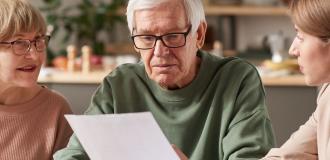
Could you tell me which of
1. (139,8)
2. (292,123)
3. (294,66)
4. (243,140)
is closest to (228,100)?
(243,140)

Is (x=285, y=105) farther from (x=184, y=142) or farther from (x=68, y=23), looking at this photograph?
(x=68, y=23)

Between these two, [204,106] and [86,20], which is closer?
[204,106]

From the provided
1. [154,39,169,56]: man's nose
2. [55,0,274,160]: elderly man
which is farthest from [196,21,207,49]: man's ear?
[154,39,169,56]: man's nose

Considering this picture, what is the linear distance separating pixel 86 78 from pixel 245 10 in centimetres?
205

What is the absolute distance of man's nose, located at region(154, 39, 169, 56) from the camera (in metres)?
1.67

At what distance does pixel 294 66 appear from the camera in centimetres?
414

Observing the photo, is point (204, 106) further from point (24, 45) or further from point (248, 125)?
point (24, 45)

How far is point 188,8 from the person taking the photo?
169cm

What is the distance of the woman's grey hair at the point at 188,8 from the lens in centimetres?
167

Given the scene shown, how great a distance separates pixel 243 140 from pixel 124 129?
30cm

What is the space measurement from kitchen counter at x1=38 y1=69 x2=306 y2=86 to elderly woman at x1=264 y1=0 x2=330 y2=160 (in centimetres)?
219

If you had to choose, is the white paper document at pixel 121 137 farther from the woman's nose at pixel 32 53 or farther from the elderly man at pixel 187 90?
the woman's nose at pixel 32 53

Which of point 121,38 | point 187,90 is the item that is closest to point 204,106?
point 187,90

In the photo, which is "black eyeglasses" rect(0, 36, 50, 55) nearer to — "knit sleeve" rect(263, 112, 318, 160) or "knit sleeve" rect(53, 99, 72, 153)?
"knit sleeve" rect(53, 99, 72, 153)
